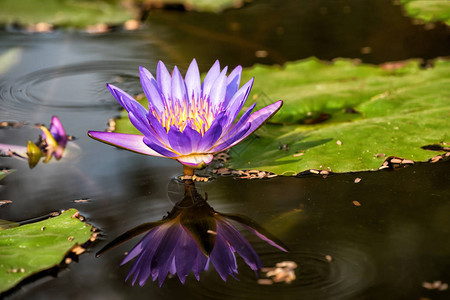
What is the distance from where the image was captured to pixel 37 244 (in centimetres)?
178

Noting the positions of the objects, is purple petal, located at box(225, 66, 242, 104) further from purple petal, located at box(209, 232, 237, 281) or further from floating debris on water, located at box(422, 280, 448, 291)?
floating debris on water, located at box(422, 280, 448, 291)

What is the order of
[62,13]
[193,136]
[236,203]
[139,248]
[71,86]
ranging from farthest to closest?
[62,13]
[71,86]
[236,203]
[193,136]
[139,248]

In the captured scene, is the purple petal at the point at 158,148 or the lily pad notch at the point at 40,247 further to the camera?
the purple petal at the point at 158,148

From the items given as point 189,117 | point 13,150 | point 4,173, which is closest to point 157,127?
point 189,117

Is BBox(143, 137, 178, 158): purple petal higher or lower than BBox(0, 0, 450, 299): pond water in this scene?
higher

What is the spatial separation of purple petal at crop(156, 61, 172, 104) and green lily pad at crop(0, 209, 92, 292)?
22.3 inches

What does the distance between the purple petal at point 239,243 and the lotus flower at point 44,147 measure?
1.00 metres

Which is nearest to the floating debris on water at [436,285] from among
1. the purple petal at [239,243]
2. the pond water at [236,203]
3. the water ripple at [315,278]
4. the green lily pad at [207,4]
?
the pond water at [236,203]

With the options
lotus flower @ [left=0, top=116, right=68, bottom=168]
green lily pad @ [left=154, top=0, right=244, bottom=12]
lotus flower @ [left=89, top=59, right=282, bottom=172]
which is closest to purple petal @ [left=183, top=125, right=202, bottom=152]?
lotus flower @ [left=89, top=59, right=282, bottom=172]

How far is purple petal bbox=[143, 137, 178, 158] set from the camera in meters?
1.93

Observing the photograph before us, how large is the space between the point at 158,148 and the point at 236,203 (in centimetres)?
A: 34

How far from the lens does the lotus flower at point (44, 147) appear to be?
2525 mm

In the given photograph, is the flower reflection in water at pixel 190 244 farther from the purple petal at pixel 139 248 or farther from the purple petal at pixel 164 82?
the purple petal at pixel 164 82

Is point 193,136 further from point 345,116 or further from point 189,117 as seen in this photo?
point 345,116
